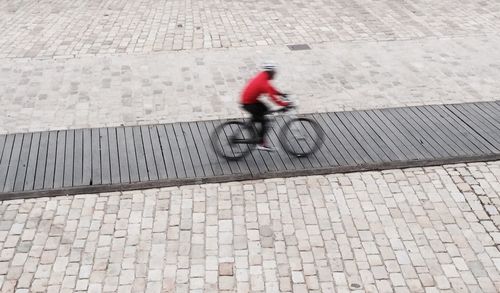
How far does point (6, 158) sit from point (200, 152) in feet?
10.6

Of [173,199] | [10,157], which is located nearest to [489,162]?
[173,199]

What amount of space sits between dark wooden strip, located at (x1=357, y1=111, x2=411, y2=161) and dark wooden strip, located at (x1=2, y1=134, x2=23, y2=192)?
244 inches

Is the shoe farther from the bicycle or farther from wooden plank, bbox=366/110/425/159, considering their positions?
wooden plank, bbox=366/110/425/159

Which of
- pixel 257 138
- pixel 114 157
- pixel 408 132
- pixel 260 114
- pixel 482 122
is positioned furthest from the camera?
pixel 482 122

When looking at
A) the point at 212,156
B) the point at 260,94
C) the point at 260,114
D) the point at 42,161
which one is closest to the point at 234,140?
the point at 212,156

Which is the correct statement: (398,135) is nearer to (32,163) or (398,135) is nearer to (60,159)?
(60,159)

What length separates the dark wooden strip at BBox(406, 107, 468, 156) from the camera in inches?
348

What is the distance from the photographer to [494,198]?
769 cm

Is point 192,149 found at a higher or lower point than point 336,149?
lower

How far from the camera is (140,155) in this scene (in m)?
8.63

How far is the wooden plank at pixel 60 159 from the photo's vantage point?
7.99 m

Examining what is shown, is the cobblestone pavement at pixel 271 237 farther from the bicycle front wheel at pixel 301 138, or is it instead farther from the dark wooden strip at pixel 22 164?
the bicycle front wheel at pixel 301 138

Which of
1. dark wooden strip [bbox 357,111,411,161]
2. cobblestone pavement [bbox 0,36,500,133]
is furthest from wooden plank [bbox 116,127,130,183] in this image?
dark wooden strip [bbox 357,111,411,161]

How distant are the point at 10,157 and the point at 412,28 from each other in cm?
1109
